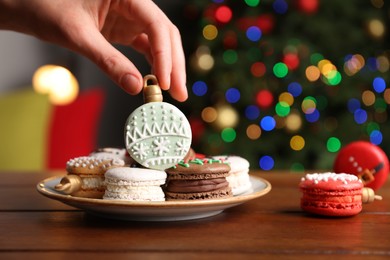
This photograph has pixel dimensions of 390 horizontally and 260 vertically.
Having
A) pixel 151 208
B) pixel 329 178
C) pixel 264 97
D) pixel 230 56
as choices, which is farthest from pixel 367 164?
pixel 230 56

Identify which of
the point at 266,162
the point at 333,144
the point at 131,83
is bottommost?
the point at 266,162

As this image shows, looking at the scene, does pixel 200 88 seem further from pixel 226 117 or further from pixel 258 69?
pixel 258 69

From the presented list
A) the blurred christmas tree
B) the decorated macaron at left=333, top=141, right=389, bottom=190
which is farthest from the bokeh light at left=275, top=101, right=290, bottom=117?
the decorated macaron at left=333, top=141, right=389, bottom=190

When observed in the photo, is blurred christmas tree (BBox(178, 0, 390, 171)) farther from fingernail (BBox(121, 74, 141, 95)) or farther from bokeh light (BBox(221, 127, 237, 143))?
fingernail (BBox(121, 74, 141, 95))

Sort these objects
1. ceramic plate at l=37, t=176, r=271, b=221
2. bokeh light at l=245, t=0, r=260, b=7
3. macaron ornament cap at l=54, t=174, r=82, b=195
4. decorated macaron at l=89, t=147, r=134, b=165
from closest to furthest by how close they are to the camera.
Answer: ceramic plate at l=37, t=176, r=271, b=221, macaron ornament cap at l=54, t=174, r=82, b=195, decorated macaron at l=89, t=147, r=134, b=165, bokeh light at l=245, t=0, r=260, b=7

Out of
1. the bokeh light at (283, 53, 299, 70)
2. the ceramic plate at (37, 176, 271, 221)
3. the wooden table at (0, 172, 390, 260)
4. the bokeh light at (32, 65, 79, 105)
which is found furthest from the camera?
the bokeh light at (32, 65, 79, 105)

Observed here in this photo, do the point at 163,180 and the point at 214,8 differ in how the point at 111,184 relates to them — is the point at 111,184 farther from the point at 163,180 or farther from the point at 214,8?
the point at 214,8

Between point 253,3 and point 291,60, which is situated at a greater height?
point 253,3
